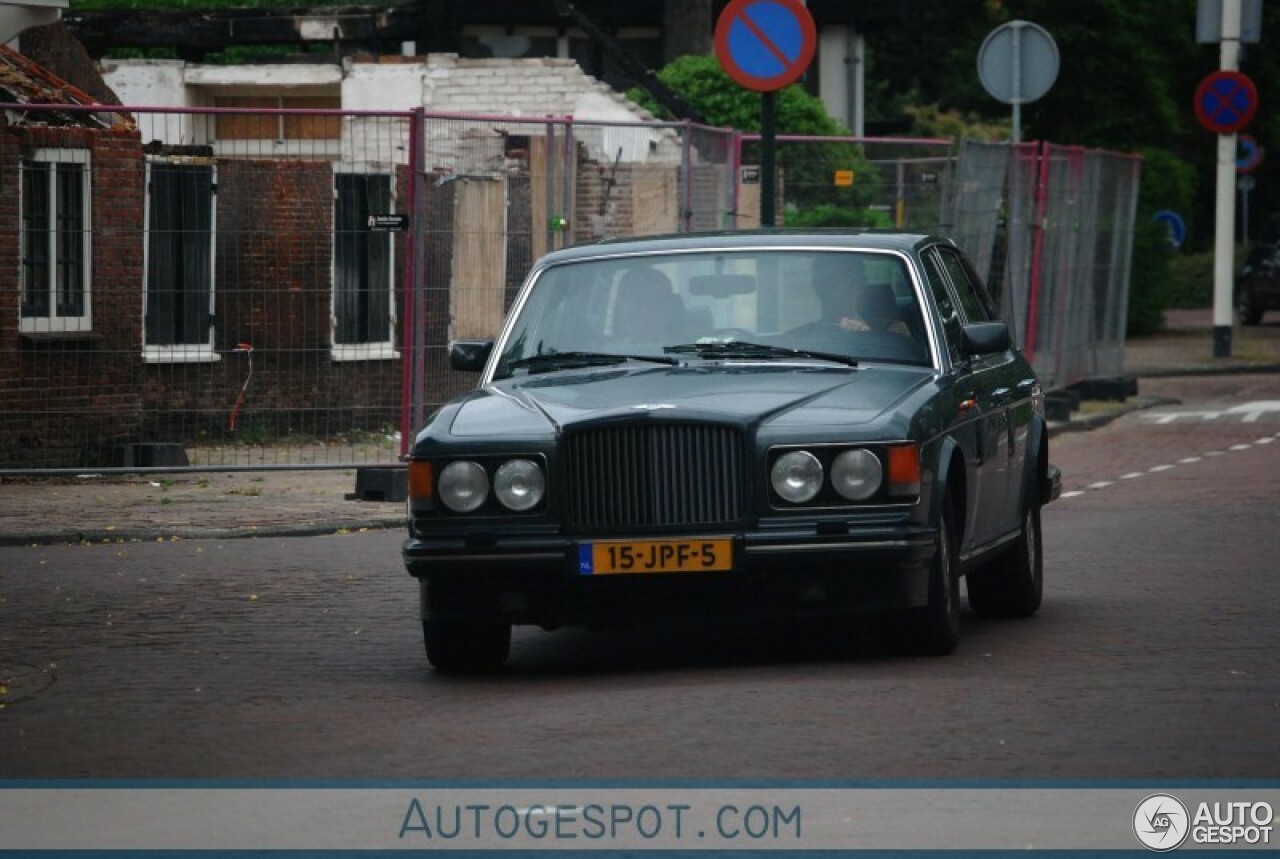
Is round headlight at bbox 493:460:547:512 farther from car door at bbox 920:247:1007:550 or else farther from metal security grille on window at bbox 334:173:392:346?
metal security grille on window at bbox 334:173:392:346

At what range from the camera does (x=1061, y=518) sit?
17.0 meters

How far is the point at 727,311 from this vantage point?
1120 cm

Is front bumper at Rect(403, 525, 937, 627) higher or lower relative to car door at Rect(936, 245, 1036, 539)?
lower

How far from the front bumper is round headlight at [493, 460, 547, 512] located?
12cm

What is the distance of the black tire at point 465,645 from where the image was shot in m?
10.4

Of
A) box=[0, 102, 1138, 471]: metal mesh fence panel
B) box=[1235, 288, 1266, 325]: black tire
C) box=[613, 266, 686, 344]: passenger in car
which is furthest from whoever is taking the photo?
box=[1235, 288, 1266, 325]: black tire

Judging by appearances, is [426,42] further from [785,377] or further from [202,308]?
[785,377]

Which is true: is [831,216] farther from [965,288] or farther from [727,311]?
[727,311]

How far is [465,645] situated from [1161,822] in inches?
155

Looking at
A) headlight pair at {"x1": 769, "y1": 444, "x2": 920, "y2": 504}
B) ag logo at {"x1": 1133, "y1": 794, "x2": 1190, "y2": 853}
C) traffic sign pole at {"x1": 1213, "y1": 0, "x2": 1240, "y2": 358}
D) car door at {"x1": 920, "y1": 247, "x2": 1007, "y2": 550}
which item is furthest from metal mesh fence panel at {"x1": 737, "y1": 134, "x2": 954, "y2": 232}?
ag logo at {"x1": 1133, "y1": 794, "x2": 1190, "y2": 853}

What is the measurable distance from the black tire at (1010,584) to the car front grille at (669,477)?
236 centimetres

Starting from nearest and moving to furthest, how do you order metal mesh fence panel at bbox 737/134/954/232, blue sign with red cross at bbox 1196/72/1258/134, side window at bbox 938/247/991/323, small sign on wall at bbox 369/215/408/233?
1. side window at bbox 938/247/991/323
2. small sign on wall at bbox 369/215/408/233
3. metal mesh fence panel at bbox 737/134/954/232
4. blue sign with red cross at bbox 1196/72/1258/134

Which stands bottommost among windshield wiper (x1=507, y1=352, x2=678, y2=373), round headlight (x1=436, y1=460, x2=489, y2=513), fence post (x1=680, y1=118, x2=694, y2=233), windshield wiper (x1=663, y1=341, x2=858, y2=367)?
round headlight (x1=436, y1=460, x2=489, y2=513)

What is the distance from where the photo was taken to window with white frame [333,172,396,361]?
59.5ft
